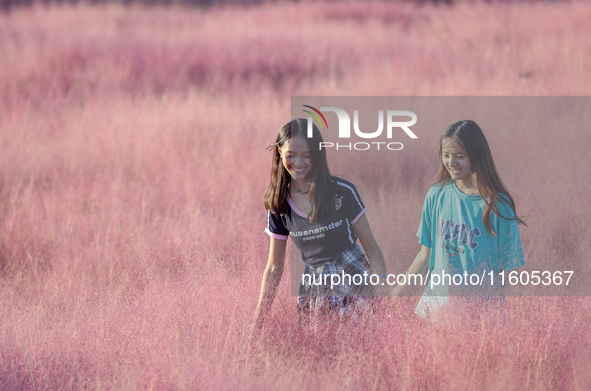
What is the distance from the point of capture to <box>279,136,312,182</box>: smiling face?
2430 mm

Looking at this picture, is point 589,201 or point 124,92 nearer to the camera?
point 589,201

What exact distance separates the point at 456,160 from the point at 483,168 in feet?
0.34

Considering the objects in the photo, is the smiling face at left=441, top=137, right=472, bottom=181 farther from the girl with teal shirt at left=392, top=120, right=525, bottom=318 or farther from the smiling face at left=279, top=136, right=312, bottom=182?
the smiling face at left=279, top=136, right=312, bottom=182

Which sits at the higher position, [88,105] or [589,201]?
[88,105]

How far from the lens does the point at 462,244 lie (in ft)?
7.96

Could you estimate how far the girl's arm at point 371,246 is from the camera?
97.6 inches

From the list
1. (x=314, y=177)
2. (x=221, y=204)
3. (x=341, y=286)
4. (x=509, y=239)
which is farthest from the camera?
(x=221, y=204)

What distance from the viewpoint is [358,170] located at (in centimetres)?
455

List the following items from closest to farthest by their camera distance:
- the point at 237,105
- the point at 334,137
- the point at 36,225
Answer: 1. the point at 36,225
2. the point at 334,137
3. the point at 237,105

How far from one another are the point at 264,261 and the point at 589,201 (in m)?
1.89

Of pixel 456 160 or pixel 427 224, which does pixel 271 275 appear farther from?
pixel 456 160

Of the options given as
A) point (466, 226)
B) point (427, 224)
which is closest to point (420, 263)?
point (427, 224)

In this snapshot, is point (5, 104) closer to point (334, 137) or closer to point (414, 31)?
point (334, 137)

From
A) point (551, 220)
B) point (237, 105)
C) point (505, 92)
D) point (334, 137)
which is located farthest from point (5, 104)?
point (551, 220)
